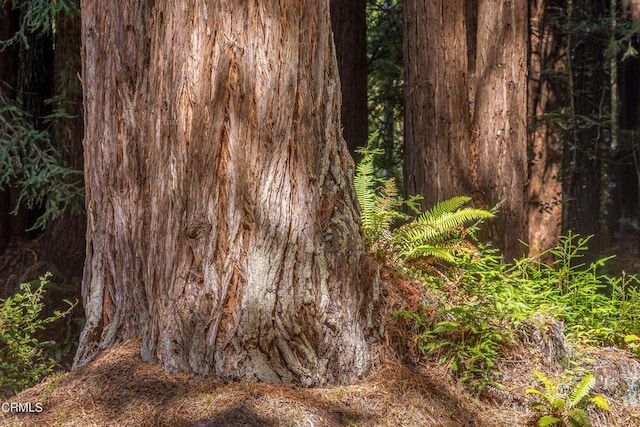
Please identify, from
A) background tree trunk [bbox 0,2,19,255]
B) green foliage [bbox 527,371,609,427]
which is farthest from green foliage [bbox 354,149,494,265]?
background tree trunk [bbox 0,2,19,255]

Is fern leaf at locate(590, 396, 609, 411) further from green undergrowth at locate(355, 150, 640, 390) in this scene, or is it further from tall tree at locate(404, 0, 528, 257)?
tall tree at locate(404, 0, 528, 257)

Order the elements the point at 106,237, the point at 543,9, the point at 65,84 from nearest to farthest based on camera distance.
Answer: the point at 106,237 < the point at 65,84 < the point at 543,9

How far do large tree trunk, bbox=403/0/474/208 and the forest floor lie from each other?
2355 millimetres

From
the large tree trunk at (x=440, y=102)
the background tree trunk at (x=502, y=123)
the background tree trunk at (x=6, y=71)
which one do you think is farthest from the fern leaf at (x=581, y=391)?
the background tree trunk at (x=6, y=71)

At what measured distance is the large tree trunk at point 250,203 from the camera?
4.03 m

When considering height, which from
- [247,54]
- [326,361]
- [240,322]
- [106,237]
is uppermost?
[247,54]

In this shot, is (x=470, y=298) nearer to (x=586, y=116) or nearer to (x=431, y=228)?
(x=431, y=228)

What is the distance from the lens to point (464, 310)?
15.4ft

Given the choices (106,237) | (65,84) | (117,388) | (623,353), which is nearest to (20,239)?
(65,84)

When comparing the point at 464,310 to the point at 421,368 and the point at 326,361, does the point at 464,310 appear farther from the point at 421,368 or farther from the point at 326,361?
the point at 326,361

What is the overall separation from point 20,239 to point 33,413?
6852mm

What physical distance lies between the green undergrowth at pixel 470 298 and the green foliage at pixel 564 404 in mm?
337

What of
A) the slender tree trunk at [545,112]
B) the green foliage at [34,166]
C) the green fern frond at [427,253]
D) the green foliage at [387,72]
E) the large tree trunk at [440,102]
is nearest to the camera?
the green fern frond at [427,253]

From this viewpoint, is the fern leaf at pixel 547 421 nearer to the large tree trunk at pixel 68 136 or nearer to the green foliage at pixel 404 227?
the green foliage at pixel 404 227
